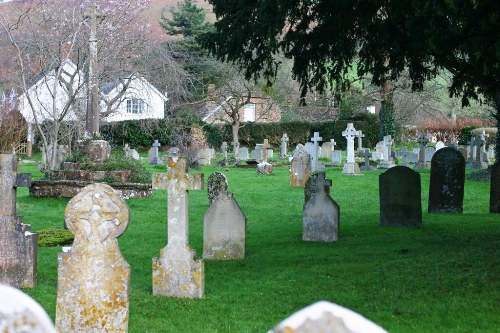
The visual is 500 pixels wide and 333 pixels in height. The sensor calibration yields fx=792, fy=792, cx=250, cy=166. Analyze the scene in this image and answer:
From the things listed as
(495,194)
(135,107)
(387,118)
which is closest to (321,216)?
(495,194)

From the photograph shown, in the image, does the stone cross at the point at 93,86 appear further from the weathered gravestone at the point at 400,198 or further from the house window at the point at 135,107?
the house window at the point at 135,107

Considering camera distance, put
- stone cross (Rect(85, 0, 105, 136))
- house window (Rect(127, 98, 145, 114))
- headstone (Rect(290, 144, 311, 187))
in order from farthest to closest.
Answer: house window (Rect(127, 98, 145, 114)), headstone (Rect(290, 144, 311, 187)), stone cross (Rect(85, 0, 105, 136))

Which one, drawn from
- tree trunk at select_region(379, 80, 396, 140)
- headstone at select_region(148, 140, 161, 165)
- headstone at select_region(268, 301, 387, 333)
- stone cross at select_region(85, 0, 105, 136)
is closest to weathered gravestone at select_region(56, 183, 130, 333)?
headstone at select_region(268, 301, 387, 333)

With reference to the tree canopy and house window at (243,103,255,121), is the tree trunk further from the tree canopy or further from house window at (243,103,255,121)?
the tree canopy

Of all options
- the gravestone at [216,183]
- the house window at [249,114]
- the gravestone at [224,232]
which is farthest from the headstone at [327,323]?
the house window at [249,114]

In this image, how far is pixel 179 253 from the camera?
841 cm

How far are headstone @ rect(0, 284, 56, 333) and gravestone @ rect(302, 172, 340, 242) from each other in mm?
11142

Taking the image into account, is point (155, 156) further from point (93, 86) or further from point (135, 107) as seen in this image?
point (93, 86)

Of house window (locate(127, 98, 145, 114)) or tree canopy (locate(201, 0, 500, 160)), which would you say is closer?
tree canopy (locate(201, 0, 500, 160))

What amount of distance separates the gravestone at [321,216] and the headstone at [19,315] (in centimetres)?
1114

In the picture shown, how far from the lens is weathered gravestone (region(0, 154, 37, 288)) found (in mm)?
8617

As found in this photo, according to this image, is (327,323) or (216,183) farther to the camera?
(216,183)

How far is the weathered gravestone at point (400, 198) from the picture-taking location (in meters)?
14.5

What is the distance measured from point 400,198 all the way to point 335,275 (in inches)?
210
